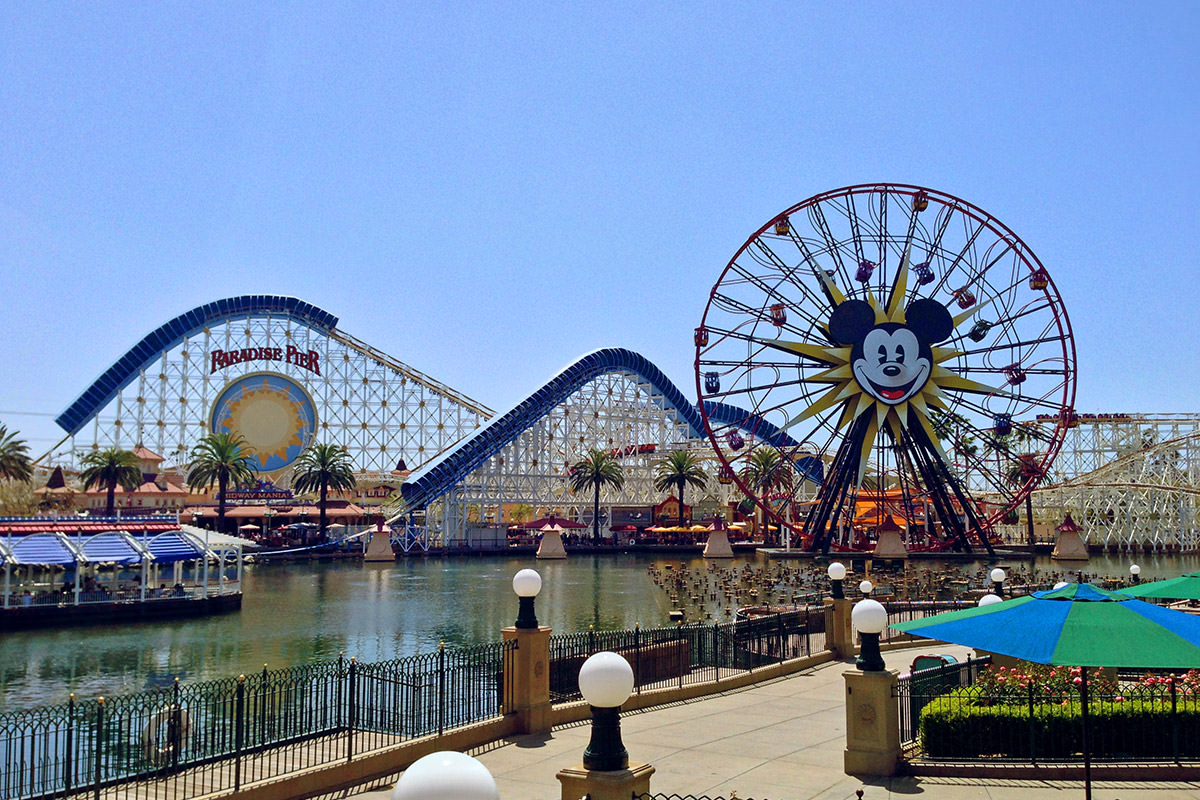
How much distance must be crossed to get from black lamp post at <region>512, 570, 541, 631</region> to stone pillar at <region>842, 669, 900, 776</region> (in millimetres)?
4589

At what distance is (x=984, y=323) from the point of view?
5900 cm

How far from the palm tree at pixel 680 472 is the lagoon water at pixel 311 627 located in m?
27.5

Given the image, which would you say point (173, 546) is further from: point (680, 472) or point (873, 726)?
point (680, 472)

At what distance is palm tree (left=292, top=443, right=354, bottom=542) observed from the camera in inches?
3174

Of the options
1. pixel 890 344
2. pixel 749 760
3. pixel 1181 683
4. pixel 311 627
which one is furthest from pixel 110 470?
pixel 1181 683

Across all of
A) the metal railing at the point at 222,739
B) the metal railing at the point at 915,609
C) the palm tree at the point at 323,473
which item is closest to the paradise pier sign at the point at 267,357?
the palm tree at the point at 323,473

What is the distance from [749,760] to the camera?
13602mm

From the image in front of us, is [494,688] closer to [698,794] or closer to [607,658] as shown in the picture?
[698,794]

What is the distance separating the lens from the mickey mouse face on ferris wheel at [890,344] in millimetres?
59438

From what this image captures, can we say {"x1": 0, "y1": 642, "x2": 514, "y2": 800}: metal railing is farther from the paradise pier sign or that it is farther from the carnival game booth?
the paradise pier sign

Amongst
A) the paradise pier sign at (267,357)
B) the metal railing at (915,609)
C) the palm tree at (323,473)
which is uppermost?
the paradise pier sign at (267,357)

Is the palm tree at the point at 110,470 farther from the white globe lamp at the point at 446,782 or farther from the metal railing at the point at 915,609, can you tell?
the white globe lamp at the point at 446,782

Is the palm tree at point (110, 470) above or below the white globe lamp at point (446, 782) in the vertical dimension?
above

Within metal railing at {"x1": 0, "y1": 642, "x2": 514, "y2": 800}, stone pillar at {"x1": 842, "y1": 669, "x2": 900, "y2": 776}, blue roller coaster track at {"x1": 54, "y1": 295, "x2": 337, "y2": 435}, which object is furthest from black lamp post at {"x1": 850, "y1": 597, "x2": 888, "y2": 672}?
blue roller coaster track at {"x1": 54, "y1": 295, "x2": 337, "y2": 435}
